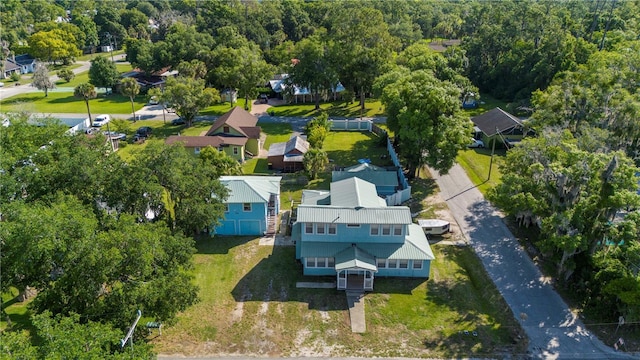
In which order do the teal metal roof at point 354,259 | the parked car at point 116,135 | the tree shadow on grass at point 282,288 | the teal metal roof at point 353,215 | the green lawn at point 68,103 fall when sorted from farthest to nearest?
Answer: the green lawn at point 68,103, the parked car at point 116,135, the teal metal roof at point 353,215, the teal metal roof at point 354,259, the tree shadow on grass at point 282,288

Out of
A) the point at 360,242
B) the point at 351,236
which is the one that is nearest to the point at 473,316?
the point at 360,242

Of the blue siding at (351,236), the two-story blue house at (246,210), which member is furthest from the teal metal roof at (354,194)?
the two-story blue house at (246,210)

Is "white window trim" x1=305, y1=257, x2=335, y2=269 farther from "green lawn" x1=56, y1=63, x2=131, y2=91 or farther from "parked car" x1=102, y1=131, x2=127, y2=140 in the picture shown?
"green lawn" x1=56, y1=63, x2=131, y2=91

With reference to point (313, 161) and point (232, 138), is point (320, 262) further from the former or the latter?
point (232, 138)

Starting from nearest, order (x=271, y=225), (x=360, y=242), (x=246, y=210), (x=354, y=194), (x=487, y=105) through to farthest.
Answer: (x=360, y=242)
(x=354, y=194)
(x=246, y=210)
(x=271, y=225)
(x=487, y=105)

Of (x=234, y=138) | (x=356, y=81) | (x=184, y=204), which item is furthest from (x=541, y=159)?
(x=356, y=81)

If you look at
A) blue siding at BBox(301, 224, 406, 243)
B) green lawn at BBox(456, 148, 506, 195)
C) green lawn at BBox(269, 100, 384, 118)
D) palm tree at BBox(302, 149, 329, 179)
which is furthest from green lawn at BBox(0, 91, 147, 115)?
blue siding at BBox(301, 224, 406, 243)

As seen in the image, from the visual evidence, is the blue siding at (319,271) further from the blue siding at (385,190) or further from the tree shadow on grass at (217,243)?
the blue siding at (385,190)
